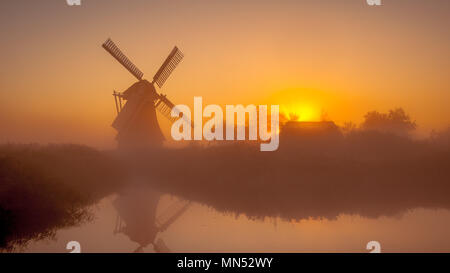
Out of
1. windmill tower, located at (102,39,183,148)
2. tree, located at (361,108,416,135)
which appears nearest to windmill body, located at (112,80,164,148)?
windmill tower, located at (102,39,183,148)

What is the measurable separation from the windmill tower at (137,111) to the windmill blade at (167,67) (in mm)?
75

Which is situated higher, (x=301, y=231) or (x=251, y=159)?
(x=251, y=159)

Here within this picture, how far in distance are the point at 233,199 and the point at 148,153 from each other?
1072 cm

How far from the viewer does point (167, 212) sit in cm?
1617

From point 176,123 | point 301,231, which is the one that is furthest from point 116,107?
point 301,231

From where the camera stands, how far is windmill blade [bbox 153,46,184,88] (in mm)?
30609

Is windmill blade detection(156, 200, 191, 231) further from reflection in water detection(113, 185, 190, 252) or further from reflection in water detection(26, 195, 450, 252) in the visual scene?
reflection in water detection(26, 195, 450, 252)

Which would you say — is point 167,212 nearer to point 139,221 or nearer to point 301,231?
point 139,221

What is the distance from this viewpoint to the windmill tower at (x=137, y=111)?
29031mm

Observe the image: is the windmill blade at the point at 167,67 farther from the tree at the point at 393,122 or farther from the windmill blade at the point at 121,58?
the tree at the point at 393,122

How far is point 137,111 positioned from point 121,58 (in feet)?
14.1

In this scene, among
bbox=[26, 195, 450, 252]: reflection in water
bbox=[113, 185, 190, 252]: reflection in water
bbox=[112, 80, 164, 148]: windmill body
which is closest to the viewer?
bbox=[26, 195, 450, 252]: reflection in water

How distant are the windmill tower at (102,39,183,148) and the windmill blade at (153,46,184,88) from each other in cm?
8

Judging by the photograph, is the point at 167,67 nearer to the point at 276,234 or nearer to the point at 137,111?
the point at 137,111
